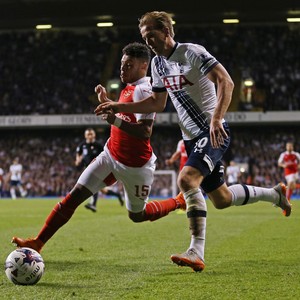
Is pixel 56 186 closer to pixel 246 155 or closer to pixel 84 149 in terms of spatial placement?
pixel 246 155

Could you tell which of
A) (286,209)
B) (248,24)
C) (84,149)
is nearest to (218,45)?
(248,24)

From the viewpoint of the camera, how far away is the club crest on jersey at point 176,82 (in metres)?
5.99

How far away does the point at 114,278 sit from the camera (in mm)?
5434

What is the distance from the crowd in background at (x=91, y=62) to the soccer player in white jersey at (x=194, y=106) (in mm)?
28433

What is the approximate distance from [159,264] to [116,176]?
949 millimetres

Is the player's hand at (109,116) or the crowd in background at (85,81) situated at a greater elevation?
the crowd in background at (85,81)

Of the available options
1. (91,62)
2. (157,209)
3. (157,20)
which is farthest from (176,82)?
(91,62)

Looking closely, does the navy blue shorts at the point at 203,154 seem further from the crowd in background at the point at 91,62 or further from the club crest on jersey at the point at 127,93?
the crowd in background at the point at 91,62

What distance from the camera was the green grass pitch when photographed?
468 cm

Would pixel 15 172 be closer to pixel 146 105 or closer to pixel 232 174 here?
pixel 232 174

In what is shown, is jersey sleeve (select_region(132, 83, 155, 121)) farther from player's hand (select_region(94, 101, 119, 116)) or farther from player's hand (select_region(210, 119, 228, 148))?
player's hand (select_region(210, 119, 228, 148))

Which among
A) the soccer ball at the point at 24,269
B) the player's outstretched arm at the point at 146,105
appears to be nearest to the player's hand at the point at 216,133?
the player's outstretched arm at the point at 146,105

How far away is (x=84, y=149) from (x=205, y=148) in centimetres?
1006

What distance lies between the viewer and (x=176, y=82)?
604cm
